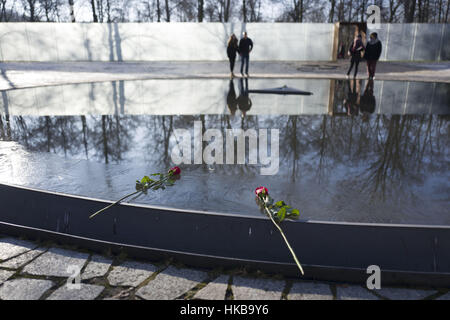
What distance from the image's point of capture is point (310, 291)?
2.55 metres

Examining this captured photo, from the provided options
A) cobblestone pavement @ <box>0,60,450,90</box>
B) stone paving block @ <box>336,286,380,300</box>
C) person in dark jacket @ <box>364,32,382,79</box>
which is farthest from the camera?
cobblestone pavement @ <box>0,60,450,90</box>

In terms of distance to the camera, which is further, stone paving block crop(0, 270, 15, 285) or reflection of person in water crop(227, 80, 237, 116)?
reflection of person in water crop(227, 80, 237, 116)

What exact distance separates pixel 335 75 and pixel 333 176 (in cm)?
1421

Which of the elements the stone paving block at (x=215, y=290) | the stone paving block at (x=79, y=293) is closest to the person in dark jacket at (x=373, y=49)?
the stone paving block at (x=215, y=290)

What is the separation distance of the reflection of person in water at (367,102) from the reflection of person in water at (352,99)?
0.48 ft

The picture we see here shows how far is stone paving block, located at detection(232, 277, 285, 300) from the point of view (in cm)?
250

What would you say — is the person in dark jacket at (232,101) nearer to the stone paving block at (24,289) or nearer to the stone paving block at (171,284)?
the stone paving block at (171,284)

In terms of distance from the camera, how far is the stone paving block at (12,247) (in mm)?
3029

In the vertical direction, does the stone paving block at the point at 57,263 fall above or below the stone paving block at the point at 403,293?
above

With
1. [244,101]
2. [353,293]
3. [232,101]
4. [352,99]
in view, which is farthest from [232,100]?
[353,293]

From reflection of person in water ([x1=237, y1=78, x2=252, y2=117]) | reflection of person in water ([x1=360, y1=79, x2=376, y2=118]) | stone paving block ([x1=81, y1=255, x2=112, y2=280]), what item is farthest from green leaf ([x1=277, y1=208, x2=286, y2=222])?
reflection of person in water ([x1=360, y1=79, x2=376, y2=118])

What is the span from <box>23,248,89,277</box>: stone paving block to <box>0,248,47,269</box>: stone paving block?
0.18 ft

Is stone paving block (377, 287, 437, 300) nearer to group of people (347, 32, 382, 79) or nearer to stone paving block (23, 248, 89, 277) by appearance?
stone paving block (23, 248, 89, 277)

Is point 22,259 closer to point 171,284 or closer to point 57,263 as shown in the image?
point 57,263
